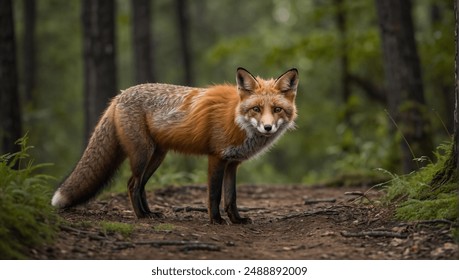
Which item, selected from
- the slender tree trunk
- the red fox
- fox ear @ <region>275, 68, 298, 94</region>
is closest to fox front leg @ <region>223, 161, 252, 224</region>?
the red fox

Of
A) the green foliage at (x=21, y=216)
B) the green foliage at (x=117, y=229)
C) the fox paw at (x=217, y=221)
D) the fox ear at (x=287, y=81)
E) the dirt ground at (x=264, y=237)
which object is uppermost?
the fox ear at (x=287, y=81)

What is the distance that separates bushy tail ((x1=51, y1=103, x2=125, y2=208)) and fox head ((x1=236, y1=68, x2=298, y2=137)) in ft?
5.71

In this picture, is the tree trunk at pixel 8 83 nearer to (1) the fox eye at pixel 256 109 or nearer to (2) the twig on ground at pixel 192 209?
(2) the twig on ground at pixel 192 209

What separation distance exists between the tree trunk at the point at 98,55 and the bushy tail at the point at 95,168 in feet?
14.7

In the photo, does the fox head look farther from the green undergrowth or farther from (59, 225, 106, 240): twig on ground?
(59, 225, 106, 240): twig on ground

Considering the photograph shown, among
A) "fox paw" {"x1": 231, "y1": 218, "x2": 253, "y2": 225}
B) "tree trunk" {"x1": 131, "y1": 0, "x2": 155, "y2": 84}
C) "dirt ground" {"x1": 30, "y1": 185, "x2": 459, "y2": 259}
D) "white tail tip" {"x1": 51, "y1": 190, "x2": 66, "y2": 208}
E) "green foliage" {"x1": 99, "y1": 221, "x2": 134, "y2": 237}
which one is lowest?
"fox paw" {"x1": 231, "y1": 218, "x2": 253, "y2": 225}

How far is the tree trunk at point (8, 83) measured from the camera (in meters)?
10.2

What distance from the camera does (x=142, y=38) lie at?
16141 mm

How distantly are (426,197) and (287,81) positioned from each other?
2.07 metres

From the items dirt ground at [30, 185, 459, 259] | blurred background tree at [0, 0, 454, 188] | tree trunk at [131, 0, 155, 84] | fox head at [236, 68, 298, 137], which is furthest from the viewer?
tree trunk at [131, 0, 155, 84]

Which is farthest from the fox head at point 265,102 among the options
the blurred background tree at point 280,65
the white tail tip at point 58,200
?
the blurred background tree at point 280,65

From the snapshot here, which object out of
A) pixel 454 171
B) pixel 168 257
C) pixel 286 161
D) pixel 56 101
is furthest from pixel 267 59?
pixel 286 161

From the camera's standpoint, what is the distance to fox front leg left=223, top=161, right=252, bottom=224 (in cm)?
745

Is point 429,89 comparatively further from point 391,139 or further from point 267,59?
point 391,139
